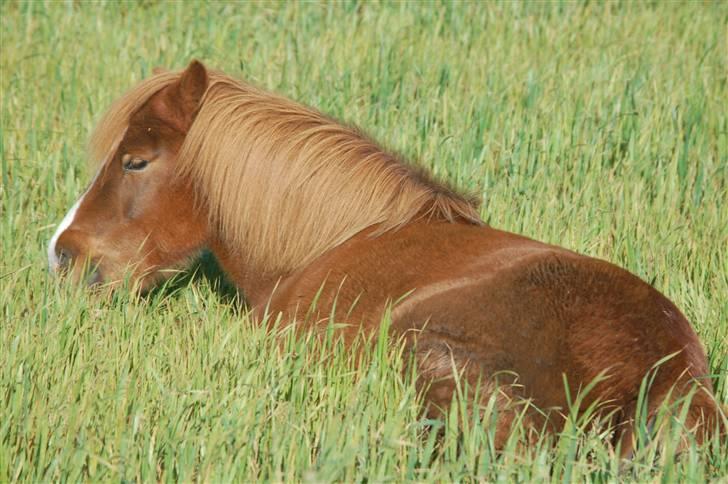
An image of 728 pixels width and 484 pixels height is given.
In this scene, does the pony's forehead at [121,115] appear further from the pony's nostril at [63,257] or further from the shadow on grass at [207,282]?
the shadow on grass at [207,282]

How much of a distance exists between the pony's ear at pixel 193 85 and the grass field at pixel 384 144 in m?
0.79

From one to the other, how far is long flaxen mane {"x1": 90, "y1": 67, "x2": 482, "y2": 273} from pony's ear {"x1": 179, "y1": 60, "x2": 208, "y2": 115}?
5 cm

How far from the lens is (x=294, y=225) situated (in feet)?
11.9

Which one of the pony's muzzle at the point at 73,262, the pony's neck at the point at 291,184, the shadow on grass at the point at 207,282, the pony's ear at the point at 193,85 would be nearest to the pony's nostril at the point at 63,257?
the pony's muzzle at the point at 73,262

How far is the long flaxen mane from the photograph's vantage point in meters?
3.54

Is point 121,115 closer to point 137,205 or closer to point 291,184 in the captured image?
point 137,205

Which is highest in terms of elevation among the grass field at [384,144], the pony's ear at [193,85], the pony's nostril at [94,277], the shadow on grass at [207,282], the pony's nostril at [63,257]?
the pony's ear at [193,85]

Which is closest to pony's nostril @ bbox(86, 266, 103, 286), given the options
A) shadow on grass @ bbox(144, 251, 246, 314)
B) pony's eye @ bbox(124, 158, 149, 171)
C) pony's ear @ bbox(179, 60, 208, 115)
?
shadow on grass @ bbox(144, 251, 246, 314)

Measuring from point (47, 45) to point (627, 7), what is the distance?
461 cm

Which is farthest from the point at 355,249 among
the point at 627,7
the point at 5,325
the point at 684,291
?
the point at 627,7

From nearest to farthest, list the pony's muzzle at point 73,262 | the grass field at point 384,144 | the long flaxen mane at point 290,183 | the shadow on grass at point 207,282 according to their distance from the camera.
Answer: the grass field at point 384,144, the long flaxen mane at point 290,183, the pony's muzzle at point 73,262, the shadow on grass at point 207,282

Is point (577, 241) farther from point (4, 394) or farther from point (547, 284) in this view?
point (4, 394)

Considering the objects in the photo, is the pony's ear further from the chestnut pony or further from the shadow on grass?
the shadow on grass

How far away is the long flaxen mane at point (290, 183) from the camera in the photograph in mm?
3541
